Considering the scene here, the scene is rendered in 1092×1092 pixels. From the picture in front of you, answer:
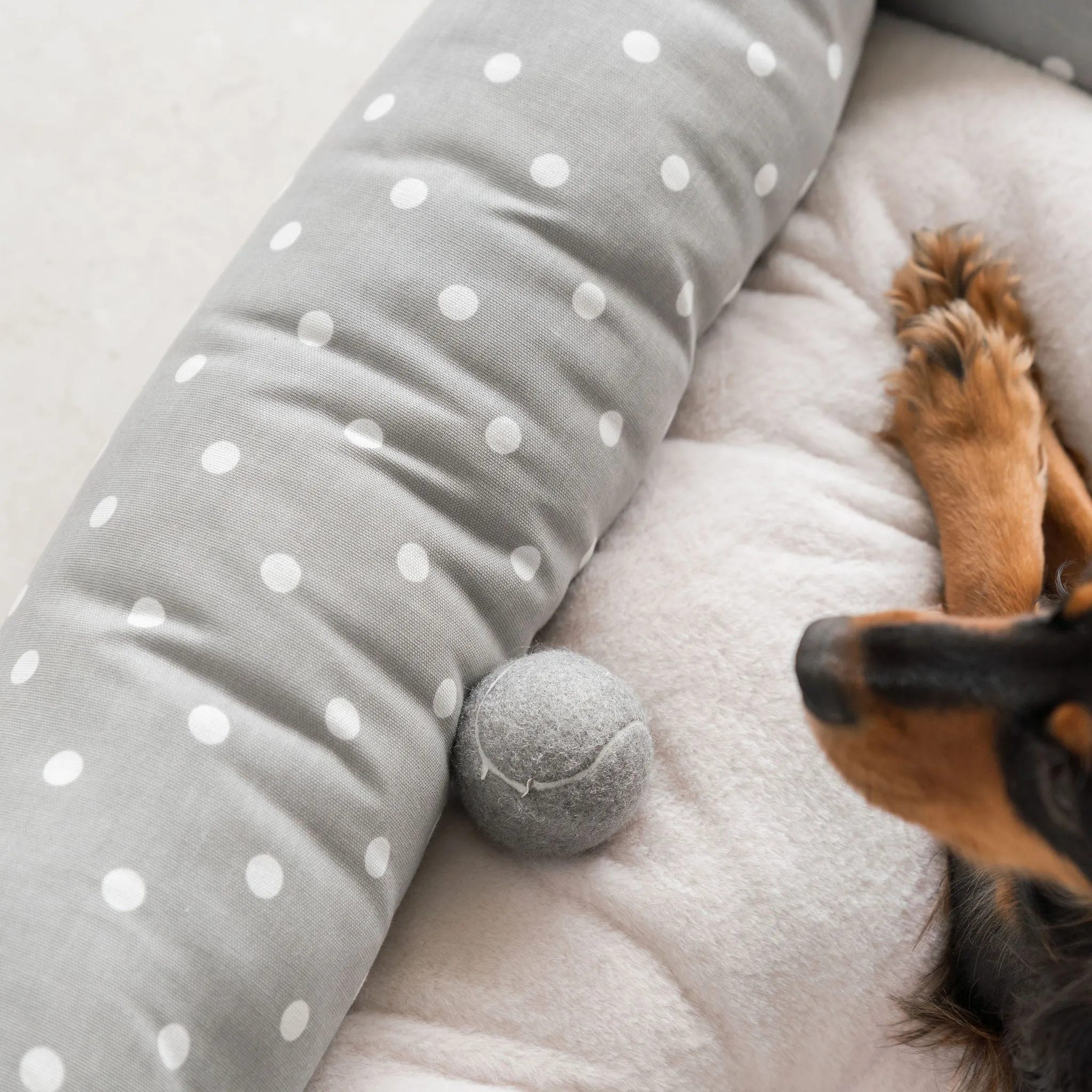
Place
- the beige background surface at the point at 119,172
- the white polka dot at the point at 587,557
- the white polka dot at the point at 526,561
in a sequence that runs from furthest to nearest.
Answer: the beige background surface at the point at 119,172
the white polka dot at the point at 587,557
the white polka dot at the point at 526,561

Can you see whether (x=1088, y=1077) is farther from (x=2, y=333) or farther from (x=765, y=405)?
(x=2, y=333)

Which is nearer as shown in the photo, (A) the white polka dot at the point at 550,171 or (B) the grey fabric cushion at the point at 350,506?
(B) the grey fabric cushion at the point at 350,506

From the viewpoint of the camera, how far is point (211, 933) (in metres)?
1.04

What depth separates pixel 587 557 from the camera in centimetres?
140

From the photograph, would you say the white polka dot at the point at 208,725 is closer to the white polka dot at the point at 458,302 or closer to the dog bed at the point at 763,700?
the dog bed at the point at 763,700

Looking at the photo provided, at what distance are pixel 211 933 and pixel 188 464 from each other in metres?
0.46

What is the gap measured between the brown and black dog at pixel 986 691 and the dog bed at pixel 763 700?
0.16 ft

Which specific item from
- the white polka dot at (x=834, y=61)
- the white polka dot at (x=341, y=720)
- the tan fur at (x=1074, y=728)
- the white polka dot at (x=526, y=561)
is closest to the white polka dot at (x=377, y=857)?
the white polka dot at (x=341, y=720)

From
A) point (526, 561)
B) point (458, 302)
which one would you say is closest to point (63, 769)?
point (526, 561)

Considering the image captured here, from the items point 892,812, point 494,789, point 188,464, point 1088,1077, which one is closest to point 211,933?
point 494,789

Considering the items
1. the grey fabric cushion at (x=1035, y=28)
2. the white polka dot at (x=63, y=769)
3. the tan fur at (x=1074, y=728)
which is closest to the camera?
the tan fur at (x=1074, y=728)

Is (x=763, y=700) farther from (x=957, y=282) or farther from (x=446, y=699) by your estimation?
(x=957, y=282)

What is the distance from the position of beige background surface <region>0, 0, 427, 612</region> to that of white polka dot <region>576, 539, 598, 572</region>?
84 cm

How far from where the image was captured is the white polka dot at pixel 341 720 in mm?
1135
